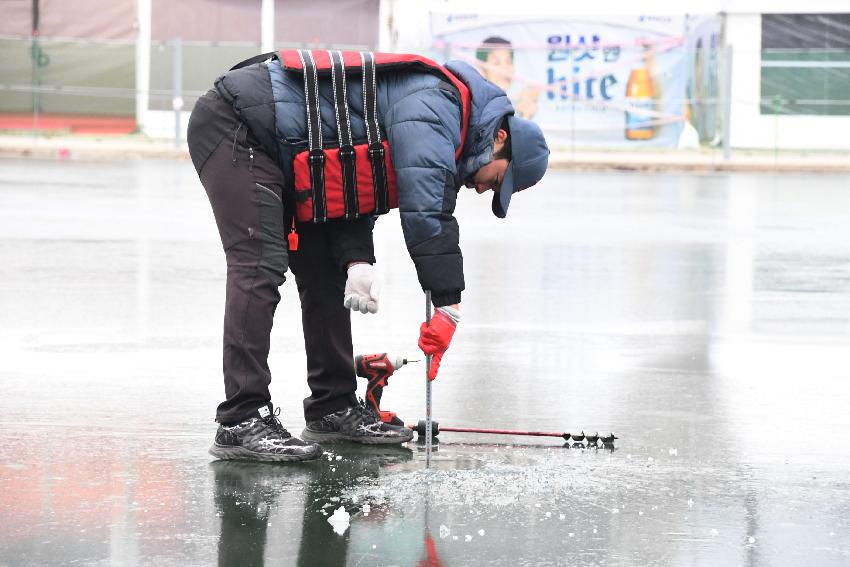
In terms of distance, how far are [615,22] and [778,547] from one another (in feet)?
77.4

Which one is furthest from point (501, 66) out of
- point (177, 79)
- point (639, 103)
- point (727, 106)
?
point (177, 79)

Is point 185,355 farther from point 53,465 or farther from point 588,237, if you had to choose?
point 588,237

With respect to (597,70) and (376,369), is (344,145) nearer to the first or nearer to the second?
(376,369)

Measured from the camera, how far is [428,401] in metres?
5.76

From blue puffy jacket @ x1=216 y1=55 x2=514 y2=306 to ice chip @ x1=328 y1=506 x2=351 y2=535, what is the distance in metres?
0.85

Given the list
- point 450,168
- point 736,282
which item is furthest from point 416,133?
point 736,282

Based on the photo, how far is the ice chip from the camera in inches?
188

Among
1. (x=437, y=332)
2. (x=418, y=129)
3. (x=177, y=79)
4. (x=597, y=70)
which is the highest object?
(x=597, y=70)

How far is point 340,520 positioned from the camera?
483 cm

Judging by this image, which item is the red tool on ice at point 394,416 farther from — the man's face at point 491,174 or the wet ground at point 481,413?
the man's face at point 491,174

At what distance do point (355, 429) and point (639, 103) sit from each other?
22.2 meters

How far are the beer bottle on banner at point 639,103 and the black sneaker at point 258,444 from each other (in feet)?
73.7

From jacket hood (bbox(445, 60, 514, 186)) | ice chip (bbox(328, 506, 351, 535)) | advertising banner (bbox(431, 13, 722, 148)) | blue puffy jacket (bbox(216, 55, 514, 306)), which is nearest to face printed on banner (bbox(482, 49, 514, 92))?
advertising banner (bbox(431, 13, 722, 148))

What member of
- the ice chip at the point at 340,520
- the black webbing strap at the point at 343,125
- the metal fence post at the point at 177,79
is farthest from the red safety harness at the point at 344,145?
the metal fence post at the point at 177,79
